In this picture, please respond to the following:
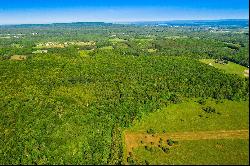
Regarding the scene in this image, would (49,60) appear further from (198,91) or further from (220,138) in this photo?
(220,138)

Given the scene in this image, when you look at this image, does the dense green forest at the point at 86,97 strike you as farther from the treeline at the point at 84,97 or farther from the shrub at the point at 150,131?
the shrub at the point at 150,131

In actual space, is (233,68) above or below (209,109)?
above

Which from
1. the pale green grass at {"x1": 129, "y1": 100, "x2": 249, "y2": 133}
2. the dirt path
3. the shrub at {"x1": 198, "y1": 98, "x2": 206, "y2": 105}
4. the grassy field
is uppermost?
the grassy field

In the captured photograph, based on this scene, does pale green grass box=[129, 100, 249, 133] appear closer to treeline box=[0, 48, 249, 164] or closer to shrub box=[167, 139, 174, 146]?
treeline box=[0, 48, 249, 164]

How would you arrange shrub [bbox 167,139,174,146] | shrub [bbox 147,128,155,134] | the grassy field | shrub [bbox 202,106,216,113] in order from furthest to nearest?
shrub [bbox 147,128,155,134] → shrub [bbox 202,106,216,113] → shrub [bbox 167,139,174,146] → the grassy field

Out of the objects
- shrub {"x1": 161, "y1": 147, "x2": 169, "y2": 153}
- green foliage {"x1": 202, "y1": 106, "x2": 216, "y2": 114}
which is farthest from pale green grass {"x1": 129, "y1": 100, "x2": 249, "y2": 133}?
shrub {"x1": 161, "y1": 147, "x2": 169, "y2": 153}

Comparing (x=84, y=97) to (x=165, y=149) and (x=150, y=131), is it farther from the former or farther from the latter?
(x=165, y=149)

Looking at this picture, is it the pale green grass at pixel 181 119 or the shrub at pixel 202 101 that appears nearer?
the pale green grass at pixel 181 119

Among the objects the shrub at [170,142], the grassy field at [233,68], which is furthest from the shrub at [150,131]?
the grassy field at [233,68]

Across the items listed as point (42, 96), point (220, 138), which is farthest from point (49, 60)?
point (220, 138)

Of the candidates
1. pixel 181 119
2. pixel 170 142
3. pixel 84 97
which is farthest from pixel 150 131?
pixel 84 97

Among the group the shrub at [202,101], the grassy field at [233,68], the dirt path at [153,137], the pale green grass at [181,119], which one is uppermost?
the grassy field at [233,68]
